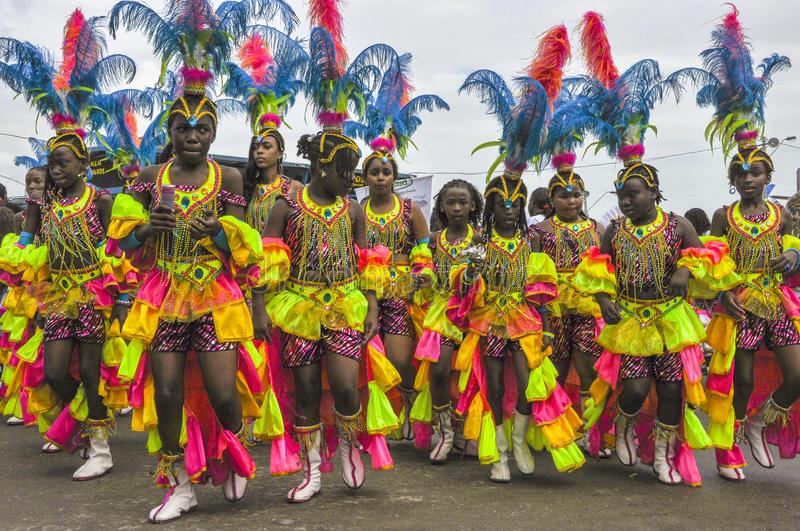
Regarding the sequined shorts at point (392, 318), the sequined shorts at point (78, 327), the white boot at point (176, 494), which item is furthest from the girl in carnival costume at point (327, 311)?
the sequined shorts at point (78, 327)

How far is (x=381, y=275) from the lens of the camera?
5035 millimetres

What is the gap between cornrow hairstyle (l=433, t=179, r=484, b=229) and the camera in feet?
Answer: 21.6

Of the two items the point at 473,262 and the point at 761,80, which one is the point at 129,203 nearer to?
the point at 473,262

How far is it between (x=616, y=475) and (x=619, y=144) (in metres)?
2.44

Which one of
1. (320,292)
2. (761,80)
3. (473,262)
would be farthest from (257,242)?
(761,80)

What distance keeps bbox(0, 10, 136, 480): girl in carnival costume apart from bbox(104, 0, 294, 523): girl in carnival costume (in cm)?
110

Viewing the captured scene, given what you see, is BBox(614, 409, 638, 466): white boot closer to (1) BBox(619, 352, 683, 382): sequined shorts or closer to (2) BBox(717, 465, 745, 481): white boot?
(1) BBox(619, 352, 683, 382): sequined shorts

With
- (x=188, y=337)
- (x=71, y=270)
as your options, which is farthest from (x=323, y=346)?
(x=71, y=270)

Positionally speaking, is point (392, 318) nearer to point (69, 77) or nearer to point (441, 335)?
point (441, 335)

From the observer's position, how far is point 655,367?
17.3ft

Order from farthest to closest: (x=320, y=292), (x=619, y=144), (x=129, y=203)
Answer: (x=619, y=144)
(x=320, y=292)
(x=129, y=203)

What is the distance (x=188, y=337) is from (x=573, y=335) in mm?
3394

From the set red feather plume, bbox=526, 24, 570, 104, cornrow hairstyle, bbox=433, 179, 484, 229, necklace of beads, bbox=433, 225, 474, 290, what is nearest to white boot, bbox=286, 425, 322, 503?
necklace of beads, bbox=433, 225, 474, 290

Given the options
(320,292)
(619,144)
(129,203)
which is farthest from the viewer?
(619,144)
